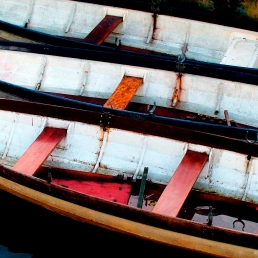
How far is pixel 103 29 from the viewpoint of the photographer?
27.2 feet

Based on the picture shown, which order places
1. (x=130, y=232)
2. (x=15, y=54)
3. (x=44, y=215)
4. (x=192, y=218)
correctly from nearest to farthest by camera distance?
(x=130, y=232) < (x=192, y=218) < (x=44, y=215) < (x=15, y=54)

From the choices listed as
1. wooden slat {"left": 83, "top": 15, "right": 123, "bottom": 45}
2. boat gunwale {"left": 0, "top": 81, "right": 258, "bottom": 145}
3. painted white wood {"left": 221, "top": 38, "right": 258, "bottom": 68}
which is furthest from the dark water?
painted white wood {"left": 221, "top": 38, "right": 258, "bottom": 68}

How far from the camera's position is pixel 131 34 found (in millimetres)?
8695

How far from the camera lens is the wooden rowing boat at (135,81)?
6824 mm

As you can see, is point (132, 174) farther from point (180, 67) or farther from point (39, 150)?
point (180, 67)

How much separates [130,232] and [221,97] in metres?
2.51

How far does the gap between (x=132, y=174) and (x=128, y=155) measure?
0.74ft

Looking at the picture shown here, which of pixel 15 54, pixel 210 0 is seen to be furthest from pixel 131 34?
pixel 15 54

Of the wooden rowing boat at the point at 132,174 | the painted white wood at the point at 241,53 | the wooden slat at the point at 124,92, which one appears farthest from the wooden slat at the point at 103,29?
the wooden rowing boat at the point at 132,174

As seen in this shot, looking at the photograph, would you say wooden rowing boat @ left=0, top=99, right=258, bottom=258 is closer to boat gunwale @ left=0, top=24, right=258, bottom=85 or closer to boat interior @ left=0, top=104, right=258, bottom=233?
boat interior @ left=0, top=104, right=258, bottom=233

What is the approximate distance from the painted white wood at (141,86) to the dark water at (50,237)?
6.08 feet

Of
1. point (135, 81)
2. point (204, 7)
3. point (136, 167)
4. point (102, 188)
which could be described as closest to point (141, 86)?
point (135, 81)

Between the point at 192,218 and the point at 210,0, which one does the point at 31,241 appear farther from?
the point at 210,0

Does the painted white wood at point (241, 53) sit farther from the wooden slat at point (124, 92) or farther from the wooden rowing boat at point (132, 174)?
the wooden rowing boat at point (132, 174)
